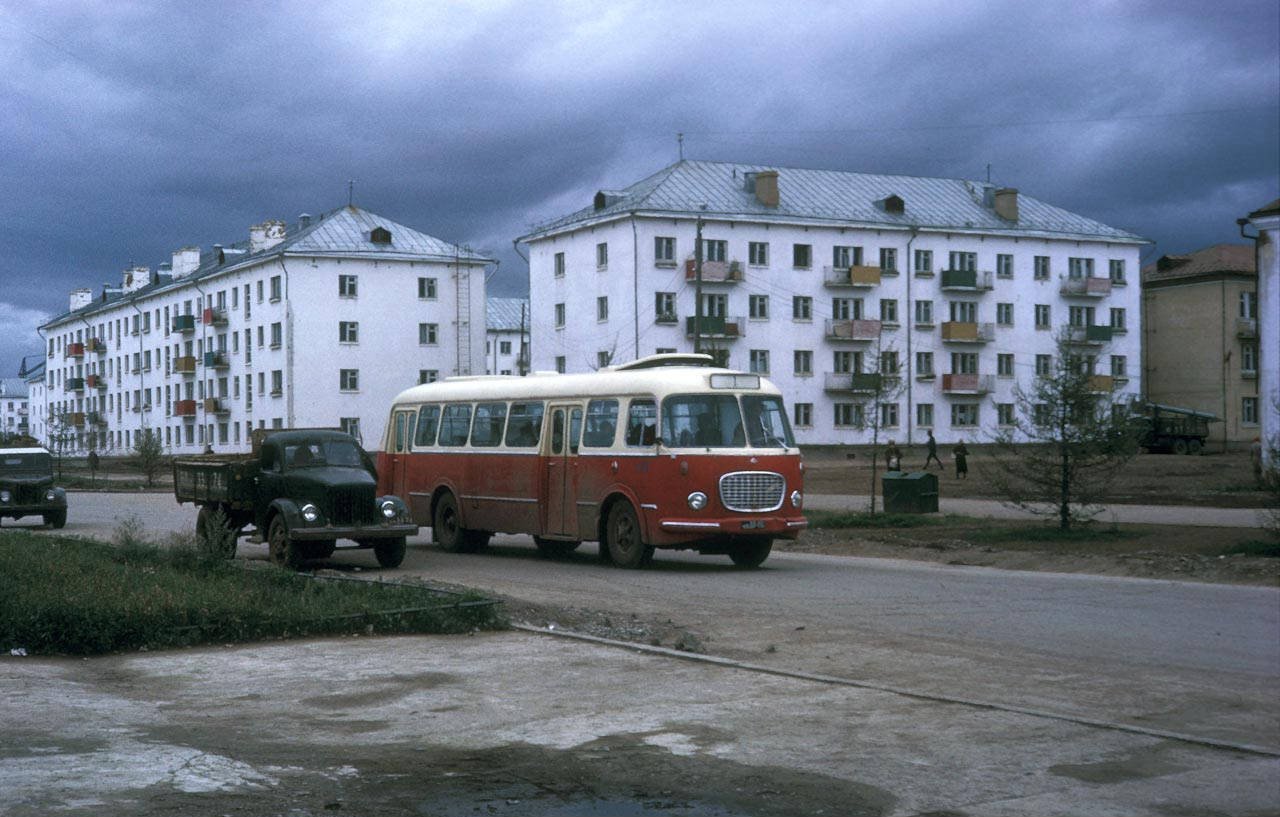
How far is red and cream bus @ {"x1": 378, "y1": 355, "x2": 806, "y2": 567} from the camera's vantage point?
65.5 ft

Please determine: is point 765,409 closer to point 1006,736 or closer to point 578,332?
point 1006,736

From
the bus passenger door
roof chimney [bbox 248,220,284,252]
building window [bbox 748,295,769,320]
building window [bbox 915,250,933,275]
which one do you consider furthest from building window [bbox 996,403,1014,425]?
the bus passenger door

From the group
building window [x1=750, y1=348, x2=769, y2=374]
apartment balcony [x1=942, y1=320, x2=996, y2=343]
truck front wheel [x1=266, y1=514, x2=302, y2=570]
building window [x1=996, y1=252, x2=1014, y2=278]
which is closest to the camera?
truck front wheel [x1=266, y1=514, x2=302, y2=570]

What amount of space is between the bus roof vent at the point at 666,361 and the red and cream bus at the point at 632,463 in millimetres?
22

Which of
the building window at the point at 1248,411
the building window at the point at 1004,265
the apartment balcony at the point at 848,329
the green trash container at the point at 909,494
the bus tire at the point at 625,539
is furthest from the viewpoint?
the building window at the point at 1248,411

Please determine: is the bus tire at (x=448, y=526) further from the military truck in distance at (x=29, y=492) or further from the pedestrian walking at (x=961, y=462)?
the pedestrian walking at (x=961, y=462)

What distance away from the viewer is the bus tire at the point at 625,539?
2038 cm

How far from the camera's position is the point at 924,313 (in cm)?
7981

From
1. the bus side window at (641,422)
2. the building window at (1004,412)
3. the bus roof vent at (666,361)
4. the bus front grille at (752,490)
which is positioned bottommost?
the bus front grille at (752,490)

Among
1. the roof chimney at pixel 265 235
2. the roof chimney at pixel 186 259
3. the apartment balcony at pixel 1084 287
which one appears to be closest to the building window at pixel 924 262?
the apartment balcony at pixel 1084 287

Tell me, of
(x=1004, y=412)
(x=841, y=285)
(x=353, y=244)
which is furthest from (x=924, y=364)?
(x=353, y=244)

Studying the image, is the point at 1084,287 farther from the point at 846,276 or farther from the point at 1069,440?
the point at 1069,440

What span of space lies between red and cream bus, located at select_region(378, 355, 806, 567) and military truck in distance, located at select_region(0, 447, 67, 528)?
494 inches

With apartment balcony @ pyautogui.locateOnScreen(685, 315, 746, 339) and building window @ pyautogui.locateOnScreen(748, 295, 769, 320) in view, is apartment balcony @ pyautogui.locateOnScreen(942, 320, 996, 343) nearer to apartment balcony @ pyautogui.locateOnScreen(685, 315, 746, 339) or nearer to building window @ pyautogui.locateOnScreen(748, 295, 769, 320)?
building window @ pyautogui.locateOnScreen(748, 295, 769, 320)
